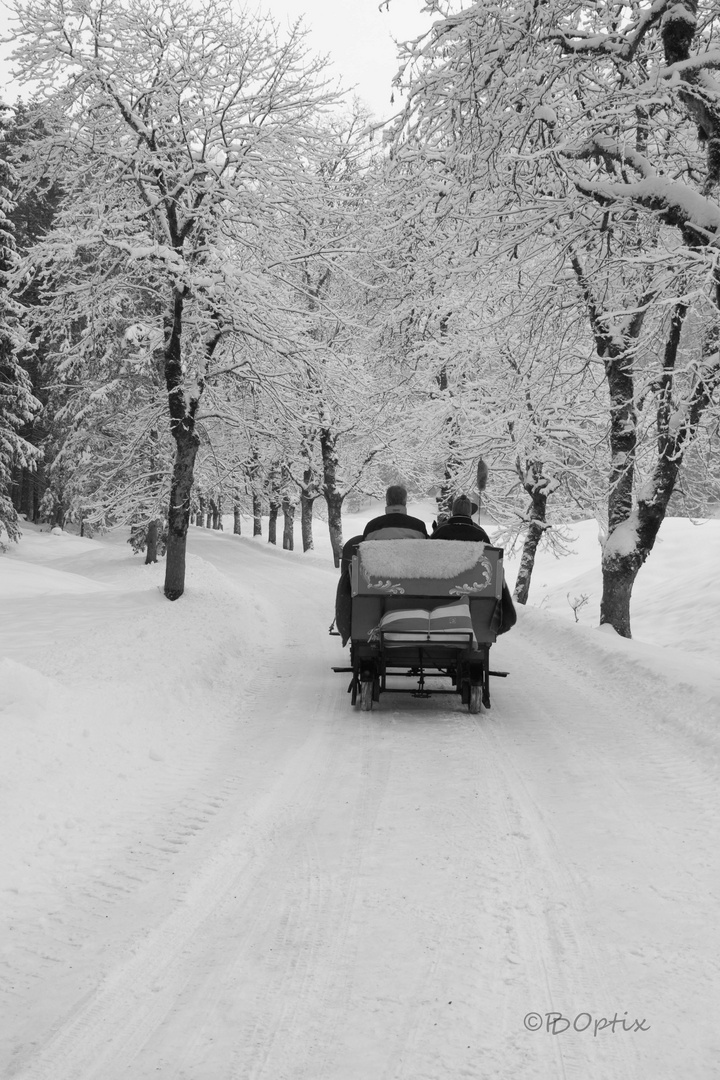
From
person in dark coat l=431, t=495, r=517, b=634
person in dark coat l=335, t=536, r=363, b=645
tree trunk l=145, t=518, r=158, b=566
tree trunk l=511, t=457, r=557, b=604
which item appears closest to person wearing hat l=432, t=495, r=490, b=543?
person in dark coat l=431, t=495, r=517, b=634

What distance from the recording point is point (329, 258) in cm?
1407

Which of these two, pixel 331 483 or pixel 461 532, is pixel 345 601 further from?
pixel 331 483

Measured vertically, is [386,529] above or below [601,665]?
above

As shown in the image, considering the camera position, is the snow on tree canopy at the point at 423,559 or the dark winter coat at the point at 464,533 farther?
the dark winter coat at the point at 464,533

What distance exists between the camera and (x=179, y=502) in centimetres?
1384

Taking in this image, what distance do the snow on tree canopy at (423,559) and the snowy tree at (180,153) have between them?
6287mm

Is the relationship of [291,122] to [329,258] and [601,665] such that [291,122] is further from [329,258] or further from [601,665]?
[601,665]

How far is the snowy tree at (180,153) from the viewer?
41.3ft

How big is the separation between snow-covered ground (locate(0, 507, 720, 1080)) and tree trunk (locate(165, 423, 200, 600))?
5164mm

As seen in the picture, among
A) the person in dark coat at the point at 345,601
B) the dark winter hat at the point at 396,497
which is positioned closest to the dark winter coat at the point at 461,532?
the dark winter hat at the point at 396,497

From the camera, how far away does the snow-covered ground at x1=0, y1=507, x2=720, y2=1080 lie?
266cm

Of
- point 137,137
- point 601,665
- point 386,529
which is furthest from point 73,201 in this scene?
point 601,665

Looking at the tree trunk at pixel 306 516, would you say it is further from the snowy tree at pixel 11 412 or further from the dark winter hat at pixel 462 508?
the dark winter hat at pixel 462 508

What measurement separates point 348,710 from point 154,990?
5113 mm
